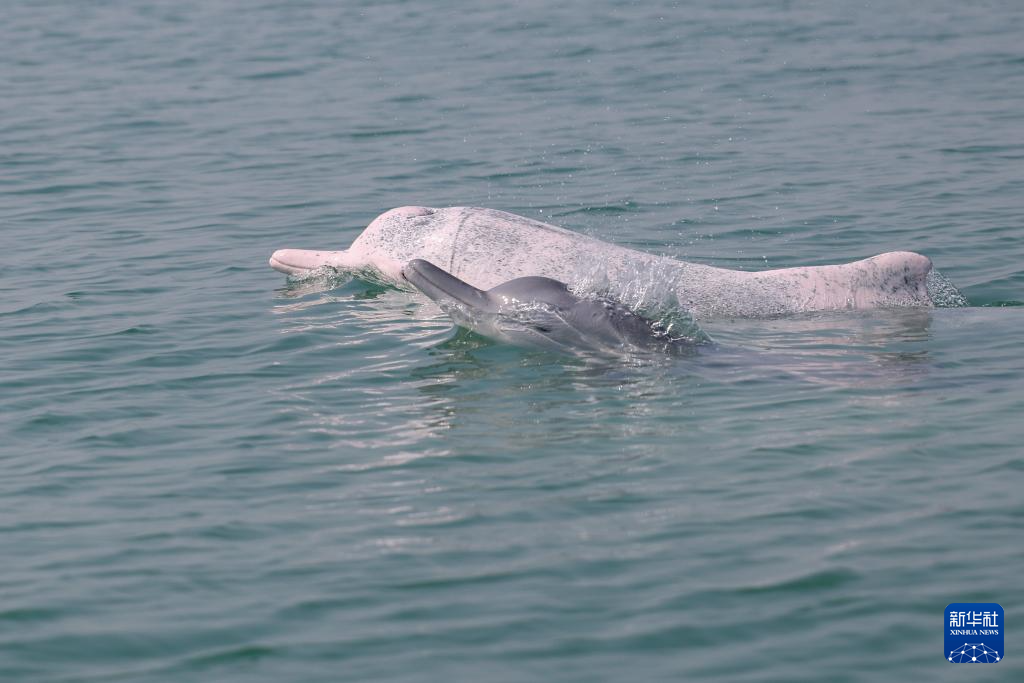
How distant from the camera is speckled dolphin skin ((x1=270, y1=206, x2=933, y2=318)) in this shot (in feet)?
41.3

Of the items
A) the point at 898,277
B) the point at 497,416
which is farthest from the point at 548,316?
the point at 898,277

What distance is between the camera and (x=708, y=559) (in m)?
7.42

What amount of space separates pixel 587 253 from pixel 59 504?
18.0ft

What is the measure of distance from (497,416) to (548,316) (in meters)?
1.49

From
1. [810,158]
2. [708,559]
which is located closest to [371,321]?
[708,559]

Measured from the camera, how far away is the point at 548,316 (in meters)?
11.2

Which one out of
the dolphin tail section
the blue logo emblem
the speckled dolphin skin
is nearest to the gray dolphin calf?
the speckled dolphin skin

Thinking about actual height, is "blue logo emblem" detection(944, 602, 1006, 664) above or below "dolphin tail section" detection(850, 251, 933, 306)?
below

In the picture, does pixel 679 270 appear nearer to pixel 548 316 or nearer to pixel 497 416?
pixel 548 316

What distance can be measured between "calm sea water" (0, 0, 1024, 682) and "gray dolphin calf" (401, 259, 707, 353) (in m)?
0.22

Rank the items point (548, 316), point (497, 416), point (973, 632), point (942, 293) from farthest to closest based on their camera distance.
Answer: point (942, 293) < point (548, 316) < point (497, 416) < point (973, 632)

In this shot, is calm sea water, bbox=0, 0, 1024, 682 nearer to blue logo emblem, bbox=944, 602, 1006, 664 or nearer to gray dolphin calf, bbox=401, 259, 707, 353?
blue logo emblem, bbox=944, 602, 1006, 664

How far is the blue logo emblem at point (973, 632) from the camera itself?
631 cm

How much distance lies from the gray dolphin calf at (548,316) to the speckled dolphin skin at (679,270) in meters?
1.07
